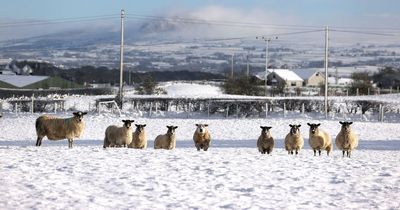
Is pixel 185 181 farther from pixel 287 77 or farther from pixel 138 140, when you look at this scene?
pixel 287 77

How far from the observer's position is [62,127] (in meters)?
23.1

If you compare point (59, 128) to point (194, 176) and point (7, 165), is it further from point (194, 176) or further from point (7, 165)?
point (194, 176)

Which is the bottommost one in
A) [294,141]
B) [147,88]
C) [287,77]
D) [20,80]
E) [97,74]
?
[294,141]

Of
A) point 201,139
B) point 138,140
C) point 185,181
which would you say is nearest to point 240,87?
point 201,139

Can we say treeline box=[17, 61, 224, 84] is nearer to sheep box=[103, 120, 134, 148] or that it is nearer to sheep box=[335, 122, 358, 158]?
sheep box=[103, 120, 134, 148]

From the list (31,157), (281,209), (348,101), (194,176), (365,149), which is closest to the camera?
(281,209)

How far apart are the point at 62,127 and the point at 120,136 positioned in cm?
227

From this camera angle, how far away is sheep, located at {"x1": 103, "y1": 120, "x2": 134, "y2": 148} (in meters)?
23.7

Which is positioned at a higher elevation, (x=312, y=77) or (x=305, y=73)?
(x=305, y=73)

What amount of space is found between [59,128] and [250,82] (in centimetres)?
6463

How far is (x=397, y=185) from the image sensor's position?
1472 centimetres

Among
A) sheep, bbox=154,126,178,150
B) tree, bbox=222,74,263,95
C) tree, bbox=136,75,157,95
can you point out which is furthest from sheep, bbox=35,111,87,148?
tree, bbox=222,74,263,95

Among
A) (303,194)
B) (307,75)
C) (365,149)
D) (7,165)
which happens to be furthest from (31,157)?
(307,75)

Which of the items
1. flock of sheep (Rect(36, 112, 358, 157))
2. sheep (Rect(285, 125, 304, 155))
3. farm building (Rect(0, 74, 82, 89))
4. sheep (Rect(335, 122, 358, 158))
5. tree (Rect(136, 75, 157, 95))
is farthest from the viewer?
farm building (Rect(0, 74, 82, 89))
